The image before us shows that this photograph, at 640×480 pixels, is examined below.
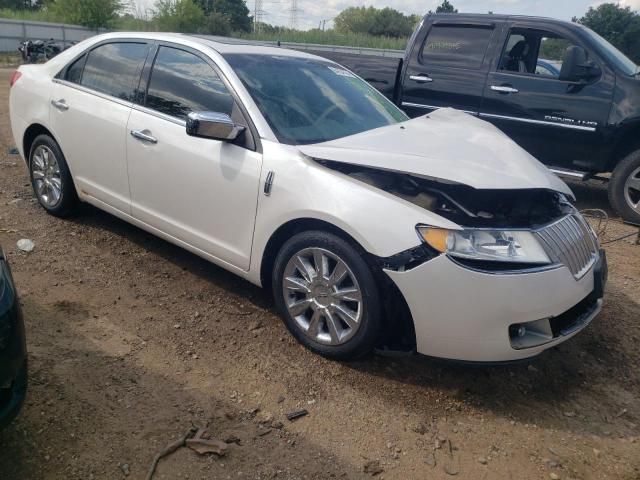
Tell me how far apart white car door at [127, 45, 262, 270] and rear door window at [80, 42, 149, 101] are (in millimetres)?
204

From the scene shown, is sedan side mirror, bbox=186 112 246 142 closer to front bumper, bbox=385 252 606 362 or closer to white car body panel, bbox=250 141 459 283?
white car body panel, bbox=250 141 459 283

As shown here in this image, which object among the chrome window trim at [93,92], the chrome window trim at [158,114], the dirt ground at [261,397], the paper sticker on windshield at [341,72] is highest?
the paper sticker on windshield at [341,72]

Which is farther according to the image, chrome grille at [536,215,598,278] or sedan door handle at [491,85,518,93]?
sedan door handle at [491,85,518,93]

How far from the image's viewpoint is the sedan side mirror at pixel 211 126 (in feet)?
10.3

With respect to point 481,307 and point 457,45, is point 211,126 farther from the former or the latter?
point 457,45

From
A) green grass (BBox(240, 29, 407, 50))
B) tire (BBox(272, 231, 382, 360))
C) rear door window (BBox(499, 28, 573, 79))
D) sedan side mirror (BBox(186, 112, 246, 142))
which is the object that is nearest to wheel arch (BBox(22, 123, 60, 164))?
sedan side mirror (BBox(186, 112, 246, 142))

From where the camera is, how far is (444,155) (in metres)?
3.03

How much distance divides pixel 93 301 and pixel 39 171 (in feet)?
6.22

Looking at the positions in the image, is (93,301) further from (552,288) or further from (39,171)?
(552,288)

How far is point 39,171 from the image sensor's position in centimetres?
483

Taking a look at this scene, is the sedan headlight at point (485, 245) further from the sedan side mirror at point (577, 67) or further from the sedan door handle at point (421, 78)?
the sedan door handle at point (421, 78)

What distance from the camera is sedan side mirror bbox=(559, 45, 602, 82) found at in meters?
5.83

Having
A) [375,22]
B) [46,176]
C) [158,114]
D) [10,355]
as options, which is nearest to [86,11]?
[375,22]

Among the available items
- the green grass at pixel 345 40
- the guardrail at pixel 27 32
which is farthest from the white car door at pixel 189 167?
the guardrail at pixel 27 32
